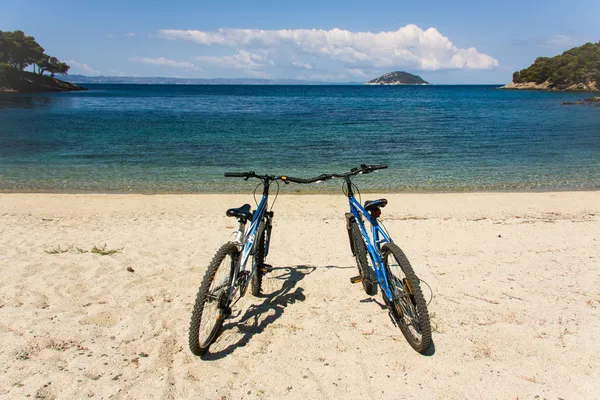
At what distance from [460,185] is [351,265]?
9722 millimetres

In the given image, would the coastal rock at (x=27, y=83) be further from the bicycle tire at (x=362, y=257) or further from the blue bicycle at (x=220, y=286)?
the bicycle tire at (x=362, y=257)

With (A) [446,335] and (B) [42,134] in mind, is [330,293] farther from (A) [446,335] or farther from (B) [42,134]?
(B) [42,134]

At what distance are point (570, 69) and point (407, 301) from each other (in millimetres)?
125952

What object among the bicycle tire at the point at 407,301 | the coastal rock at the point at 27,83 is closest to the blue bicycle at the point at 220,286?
the bicycle tire at the point at 407,301

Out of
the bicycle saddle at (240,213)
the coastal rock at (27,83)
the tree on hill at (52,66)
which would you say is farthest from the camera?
the tree on hill at (52,66)

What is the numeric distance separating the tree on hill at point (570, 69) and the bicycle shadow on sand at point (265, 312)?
119 m

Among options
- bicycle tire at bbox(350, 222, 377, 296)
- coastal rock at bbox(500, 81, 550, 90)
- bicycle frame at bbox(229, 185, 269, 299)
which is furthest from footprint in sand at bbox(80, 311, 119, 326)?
coastal rock at bbox(500, 81, 550, 90)

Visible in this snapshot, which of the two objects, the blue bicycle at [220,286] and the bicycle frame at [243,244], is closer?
the blue bicycle at [220,286]

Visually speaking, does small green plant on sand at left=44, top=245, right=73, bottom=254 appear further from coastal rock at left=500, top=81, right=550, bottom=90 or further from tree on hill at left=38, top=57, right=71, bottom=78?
coastal rock at left=500, top=81, right=550, bottom=90

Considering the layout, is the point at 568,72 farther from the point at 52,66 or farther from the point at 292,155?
the point at 52,66

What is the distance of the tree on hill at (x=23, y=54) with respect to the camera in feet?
319

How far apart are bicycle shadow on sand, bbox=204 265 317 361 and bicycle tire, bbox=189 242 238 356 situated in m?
0.16

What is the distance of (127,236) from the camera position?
8289 mm

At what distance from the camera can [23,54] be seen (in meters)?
99.2
